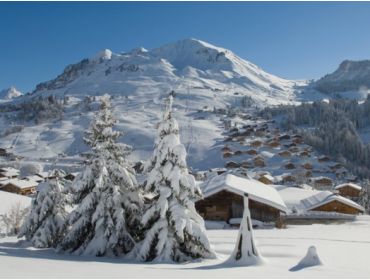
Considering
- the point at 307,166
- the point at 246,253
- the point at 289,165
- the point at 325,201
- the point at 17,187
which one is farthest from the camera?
the point at 307,166

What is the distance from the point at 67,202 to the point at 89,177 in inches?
177

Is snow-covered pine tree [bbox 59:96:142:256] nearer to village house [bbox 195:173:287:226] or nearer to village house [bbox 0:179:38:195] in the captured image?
village house [bbox 195:173:287:226]

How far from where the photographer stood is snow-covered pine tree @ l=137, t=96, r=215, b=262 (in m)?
18.7

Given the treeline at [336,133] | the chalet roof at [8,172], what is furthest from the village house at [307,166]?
the chalet roof at [8,172]

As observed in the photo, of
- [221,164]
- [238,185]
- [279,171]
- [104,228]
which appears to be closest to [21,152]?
[221,164]

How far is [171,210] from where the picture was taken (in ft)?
62.6

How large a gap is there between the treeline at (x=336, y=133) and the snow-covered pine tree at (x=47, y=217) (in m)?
121

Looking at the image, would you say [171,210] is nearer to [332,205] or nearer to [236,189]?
[236,189]

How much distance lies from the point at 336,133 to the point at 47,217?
148337mm

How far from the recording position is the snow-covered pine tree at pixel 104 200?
20.6m

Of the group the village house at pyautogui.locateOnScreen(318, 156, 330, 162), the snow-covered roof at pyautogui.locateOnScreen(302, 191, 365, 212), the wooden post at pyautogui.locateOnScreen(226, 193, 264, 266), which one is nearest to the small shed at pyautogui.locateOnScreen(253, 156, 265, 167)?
the village house at pyautogui.locateOnScreen(318, 156, 330, 162)

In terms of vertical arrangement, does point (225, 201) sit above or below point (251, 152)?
below

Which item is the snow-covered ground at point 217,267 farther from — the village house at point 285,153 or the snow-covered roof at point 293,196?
the village house at point 285,153

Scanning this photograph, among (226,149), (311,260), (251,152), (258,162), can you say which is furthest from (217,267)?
(226,149)
